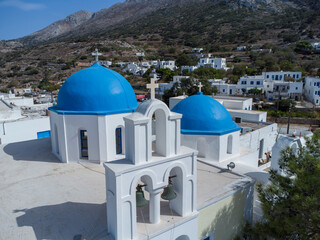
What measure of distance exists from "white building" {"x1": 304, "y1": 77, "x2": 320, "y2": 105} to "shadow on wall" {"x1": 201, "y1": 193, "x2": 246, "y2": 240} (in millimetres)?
38491

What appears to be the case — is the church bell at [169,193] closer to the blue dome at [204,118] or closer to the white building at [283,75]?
the blue dome at [204,118]

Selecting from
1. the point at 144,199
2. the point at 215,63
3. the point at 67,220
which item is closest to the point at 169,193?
the point at 144,199

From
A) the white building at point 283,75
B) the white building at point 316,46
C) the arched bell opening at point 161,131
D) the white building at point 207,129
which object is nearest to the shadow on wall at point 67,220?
the arched bell opening at point 161,131

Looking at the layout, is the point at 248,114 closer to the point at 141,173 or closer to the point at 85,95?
the point at 85,95

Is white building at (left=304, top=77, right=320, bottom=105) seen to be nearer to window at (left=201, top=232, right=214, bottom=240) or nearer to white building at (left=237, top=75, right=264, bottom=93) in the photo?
white building at (left=237, top=75, right=264, bottom=93)

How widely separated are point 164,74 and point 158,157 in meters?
53.6

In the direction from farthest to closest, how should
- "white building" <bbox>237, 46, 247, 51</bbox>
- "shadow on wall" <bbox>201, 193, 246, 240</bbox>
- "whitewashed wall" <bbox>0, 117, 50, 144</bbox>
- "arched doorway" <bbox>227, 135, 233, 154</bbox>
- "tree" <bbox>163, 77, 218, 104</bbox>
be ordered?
1. "white building" <bbox>237, 46, 247, 51</bbox>
2. "tree" <bbox>163, 77, 218, 104</bbox>
3. "whitewashed wall" <bbox>0, 117, 50, 144</bbox>
4. "arched doorway" <bbox>227, 135, 233, 154</bbox>
5. "shadow on wall" <bbox>201, 193, 246, 240</bbox>

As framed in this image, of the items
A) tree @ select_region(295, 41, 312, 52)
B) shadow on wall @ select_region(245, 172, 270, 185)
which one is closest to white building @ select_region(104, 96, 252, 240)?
shadow on wall @ select_region(245, 172, 270, 185)

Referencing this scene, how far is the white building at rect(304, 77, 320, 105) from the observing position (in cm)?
3903

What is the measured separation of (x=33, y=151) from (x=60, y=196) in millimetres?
4307

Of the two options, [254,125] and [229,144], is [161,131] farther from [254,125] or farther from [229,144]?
[254,125]

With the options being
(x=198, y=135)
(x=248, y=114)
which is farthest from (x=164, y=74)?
(x=198, y=135)

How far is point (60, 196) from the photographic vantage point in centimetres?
701

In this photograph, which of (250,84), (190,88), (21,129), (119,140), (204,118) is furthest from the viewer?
(250,84)
